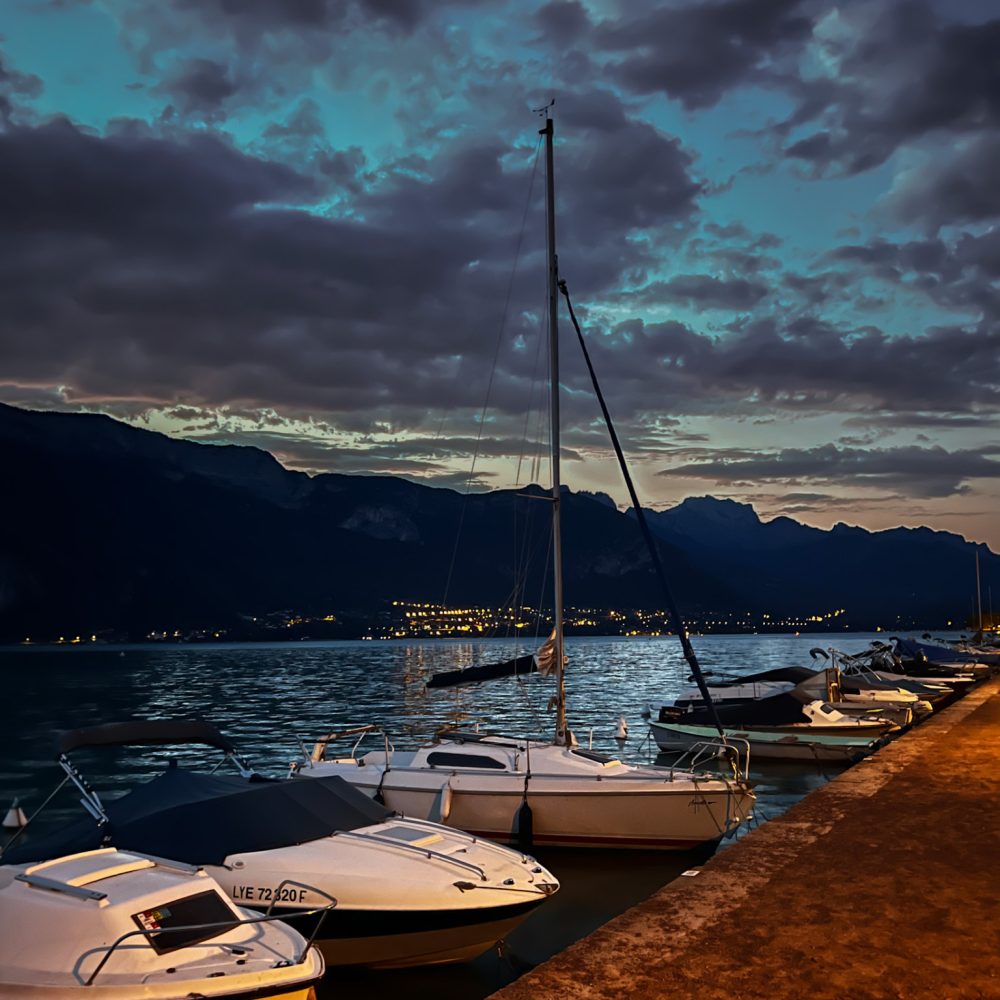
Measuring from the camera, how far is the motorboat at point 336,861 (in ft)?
37.8

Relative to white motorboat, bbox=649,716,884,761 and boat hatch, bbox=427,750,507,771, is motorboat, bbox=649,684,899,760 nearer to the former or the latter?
white motorboat, bbox=649,716,884,761

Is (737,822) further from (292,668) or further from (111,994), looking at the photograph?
(292,668)

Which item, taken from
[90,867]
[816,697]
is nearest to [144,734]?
[90,867]

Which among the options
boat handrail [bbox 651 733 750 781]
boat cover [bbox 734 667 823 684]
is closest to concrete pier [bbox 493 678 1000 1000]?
boat handrail [bbox 651 733 750 781]

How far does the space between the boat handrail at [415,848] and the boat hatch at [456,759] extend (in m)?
6.34

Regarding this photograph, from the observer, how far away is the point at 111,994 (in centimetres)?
766

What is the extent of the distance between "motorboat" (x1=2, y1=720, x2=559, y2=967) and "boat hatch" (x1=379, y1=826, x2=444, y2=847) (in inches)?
0.6

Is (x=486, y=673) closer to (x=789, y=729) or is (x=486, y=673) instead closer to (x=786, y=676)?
(x=789, y=729)

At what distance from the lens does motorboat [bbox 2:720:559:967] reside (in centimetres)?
1152

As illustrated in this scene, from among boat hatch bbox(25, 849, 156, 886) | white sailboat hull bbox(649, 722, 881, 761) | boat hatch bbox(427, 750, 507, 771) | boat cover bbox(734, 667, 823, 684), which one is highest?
boat hatch bbox(25, 849, 156, 886)

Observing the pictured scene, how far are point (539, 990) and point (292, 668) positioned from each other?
12089 cm

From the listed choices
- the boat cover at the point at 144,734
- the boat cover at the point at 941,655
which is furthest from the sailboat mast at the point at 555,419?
the boat cover at the point at 941,655

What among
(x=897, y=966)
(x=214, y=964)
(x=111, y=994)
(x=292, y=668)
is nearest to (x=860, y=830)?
(x=897, y=966)

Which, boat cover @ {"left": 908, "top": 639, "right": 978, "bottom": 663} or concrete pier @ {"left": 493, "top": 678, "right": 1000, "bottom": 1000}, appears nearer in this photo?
concrete pier @ {"left": 493, "top": 678, "right": 1000, "bottom": 1000}
